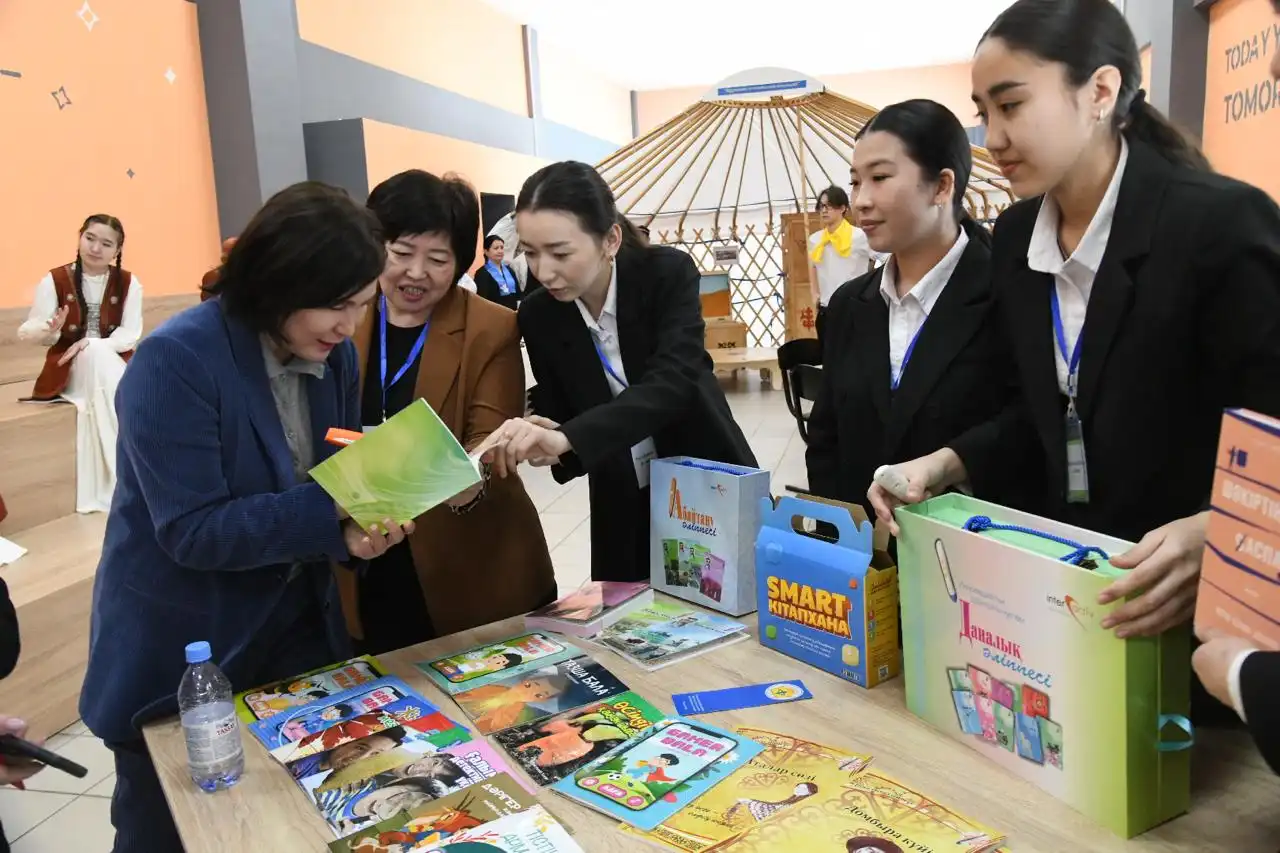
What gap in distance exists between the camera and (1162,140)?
1.15 meters

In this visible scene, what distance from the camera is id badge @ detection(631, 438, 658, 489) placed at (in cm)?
187

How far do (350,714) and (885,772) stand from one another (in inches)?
27.8

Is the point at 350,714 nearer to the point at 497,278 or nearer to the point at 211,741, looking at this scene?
the point at 211,741

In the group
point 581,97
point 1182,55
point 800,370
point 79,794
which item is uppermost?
point 581,97

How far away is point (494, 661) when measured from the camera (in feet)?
4.63

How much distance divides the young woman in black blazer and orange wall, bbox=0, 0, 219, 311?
15.4ft

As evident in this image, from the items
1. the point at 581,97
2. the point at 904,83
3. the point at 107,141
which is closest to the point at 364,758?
the point at 107,141

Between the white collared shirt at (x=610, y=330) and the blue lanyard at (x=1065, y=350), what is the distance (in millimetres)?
874

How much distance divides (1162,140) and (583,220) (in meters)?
0.97

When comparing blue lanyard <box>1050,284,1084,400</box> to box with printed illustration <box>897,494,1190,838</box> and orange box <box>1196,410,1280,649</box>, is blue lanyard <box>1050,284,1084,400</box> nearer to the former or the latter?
box with printed illustration <box>897,494,1190,838</box>

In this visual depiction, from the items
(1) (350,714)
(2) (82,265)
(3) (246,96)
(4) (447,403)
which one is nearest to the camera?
(1) (350,714)

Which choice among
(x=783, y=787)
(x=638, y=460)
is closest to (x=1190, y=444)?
(x=783, y=787)

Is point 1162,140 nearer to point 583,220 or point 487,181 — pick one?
point 583,220

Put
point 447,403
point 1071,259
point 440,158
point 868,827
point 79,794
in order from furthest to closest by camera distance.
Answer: point 440,158 < point 79,794 < point 447,403 < point 1071,259 < point 868,827
